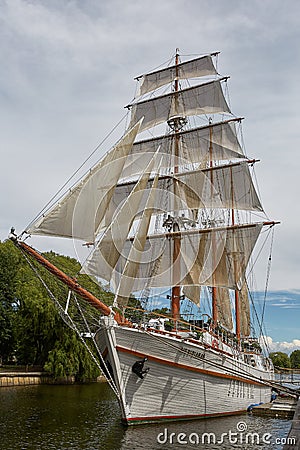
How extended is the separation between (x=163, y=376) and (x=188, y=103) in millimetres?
22363

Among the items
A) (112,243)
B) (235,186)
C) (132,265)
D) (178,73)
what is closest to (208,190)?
(235,186)

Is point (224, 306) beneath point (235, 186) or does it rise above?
beneath

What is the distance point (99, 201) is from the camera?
851 inches

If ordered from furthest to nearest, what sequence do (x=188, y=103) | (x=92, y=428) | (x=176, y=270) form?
(x=188, y=103) < (x=176, y=270) < (x=92, y=428)

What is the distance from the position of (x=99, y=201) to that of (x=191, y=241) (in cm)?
958

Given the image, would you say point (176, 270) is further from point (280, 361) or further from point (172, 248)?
point (280, 361)

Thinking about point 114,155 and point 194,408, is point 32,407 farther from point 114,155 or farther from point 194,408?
point 114,155

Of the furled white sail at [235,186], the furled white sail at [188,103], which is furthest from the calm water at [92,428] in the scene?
the furled white sail at [188,103]

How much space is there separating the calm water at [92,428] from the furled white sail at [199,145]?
17508mm

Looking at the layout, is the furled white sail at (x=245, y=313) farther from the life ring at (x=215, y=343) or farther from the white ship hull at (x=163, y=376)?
the white ship hull at (x=163, y=376)

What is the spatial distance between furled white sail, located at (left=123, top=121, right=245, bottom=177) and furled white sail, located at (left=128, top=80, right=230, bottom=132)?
146cm

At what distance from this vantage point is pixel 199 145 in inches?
1389

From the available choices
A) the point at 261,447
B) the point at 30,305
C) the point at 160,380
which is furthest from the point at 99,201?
the point at 30,305

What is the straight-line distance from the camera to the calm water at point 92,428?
639 inches
